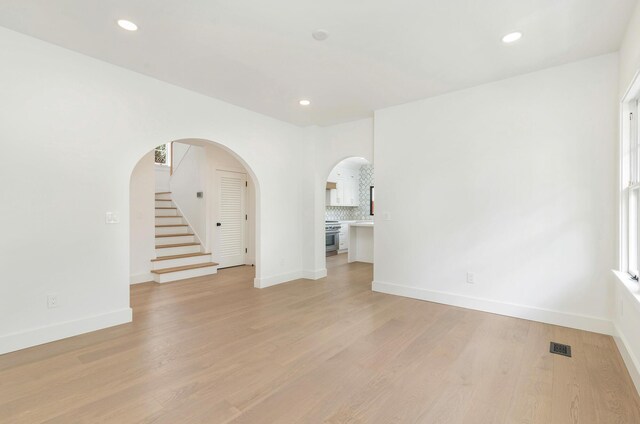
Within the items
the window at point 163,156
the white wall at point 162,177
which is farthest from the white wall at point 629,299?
Result: the window at point 163,156

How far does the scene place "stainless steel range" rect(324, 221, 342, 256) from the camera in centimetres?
806

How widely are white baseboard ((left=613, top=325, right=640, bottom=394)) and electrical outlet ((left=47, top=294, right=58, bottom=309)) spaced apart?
4692 mm

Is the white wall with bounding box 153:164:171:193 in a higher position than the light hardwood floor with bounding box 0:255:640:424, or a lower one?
higher

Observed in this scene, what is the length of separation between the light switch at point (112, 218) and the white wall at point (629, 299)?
4451 millimetres

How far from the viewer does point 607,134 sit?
2922mm

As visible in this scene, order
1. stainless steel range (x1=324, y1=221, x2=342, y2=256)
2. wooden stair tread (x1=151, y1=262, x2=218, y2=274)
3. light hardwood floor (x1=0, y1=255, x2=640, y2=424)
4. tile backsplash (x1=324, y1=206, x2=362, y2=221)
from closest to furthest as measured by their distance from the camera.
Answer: light hardwood floor (x1=0, y1=255, x2=640, y2=424) < wooden stair tread (x1=151, y1=262, x2=218, y2=274) < stainless steel range (x1=324, y1=221, x2=342, y2=256) < tile backsplash (x1=324, y1=206, x2=362, y2=221)

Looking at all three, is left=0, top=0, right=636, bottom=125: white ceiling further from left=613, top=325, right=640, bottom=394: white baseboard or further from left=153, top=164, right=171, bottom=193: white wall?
left=153, top=164, right=171, bottom=193: white wall

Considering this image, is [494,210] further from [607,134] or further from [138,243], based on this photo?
[138,243]

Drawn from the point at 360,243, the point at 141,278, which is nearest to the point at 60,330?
the point at 141,278

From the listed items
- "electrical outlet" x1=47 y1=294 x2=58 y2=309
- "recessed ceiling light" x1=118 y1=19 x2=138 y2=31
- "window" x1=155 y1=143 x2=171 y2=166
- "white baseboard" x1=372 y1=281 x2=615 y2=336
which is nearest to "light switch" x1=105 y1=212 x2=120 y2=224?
"electrical outlet" x1=47 y1=294 x2=58 y2=309

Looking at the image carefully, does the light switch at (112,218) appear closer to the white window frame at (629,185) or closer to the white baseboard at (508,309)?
the white baseboard at (508,309)

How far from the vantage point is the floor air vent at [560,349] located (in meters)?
2.56

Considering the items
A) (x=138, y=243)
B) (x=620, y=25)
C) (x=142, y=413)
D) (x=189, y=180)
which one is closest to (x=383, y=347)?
(x=142, y=413)

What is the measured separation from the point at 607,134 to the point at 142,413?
4469 millimetres
